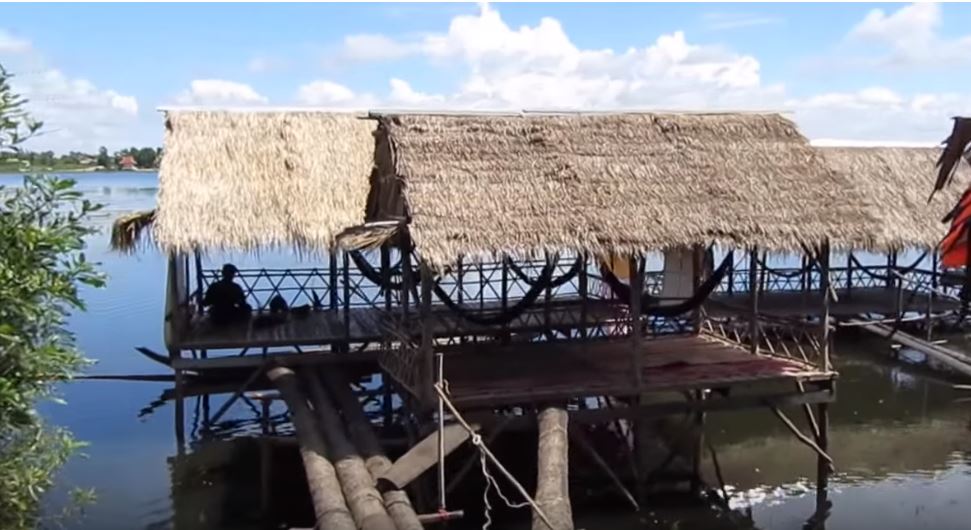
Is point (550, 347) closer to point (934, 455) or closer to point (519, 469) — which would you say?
point (519, 469)

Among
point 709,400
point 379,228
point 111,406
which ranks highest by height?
point 379,228

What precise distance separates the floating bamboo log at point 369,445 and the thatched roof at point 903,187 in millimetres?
9308

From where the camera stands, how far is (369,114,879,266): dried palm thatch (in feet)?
29.3

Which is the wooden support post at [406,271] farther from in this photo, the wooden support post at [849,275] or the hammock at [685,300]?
the wooden support post at [849,275]

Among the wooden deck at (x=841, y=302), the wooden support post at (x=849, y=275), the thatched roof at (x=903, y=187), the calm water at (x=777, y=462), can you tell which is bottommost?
the calm water at (x=777, y=462)

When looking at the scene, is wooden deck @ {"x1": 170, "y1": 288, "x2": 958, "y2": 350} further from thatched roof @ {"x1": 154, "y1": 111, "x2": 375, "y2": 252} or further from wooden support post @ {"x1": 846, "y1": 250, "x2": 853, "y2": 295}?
wooden support post @ {"x1": 846, "y1": 250, "x2": 853, "y2": 295}

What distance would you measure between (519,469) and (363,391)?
2789mm

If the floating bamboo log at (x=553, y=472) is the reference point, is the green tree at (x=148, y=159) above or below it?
above

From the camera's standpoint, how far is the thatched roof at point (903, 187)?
1597 cm

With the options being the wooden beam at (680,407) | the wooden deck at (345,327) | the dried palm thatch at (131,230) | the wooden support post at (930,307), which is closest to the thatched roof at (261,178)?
the dried palm thatch at (131,230)

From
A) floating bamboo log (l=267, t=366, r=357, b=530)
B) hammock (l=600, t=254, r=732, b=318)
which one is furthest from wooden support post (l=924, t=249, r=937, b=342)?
floating bamboo log (l=267, t=366, r=357, b=530)

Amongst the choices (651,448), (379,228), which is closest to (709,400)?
(651,448)

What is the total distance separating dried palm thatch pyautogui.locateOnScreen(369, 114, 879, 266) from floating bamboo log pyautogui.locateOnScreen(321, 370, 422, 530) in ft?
6.08

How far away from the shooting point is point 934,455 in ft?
38.6
